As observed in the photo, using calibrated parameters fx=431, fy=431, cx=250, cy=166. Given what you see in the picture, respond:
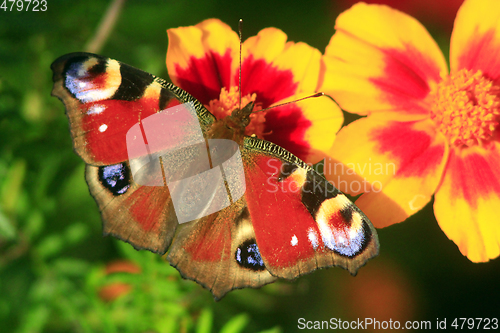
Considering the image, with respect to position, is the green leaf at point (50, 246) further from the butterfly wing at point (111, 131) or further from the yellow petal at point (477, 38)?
the yellow petal at point (477, 38)

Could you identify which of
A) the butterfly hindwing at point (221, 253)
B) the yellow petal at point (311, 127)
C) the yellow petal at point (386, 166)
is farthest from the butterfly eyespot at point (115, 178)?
the yellow petal at point (386, 166)

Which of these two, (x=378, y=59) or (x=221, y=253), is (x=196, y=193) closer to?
(x=221, y=253)

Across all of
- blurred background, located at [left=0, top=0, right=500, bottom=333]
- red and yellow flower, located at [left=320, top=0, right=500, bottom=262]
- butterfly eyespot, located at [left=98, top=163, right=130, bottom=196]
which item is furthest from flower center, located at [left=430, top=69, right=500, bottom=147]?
butterfly eyespot, located at [left=98, top=163, right=130, bottom=196]

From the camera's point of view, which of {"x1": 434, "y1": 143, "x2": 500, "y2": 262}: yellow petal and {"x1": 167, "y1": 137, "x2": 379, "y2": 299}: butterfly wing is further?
{"x1": 434, "y1": 143, "x2": 500, "y2": 262}: yellow petal

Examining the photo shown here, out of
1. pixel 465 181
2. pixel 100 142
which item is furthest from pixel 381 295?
pixel 100 142

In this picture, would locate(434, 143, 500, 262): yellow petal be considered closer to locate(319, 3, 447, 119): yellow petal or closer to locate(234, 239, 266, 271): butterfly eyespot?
locate(319, 3, 447, 119): yellow petal

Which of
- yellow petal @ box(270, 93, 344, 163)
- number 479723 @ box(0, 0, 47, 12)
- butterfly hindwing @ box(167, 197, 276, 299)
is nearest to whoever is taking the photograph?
butterfly hindwing @ box(167, 197, 276, 299)

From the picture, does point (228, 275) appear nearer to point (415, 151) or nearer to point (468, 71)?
point (415, 151)
